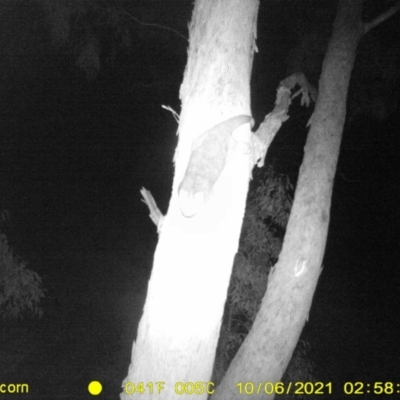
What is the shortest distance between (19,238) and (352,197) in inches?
376

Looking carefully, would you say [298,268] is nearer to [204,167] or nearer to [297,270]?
[297,270]

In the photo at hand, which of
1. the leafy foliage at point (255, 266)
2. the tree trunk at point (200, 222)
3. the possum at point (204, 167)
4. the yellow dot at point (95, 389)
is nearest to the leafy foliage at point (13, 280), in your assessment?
the yellow dot at point (95, 389)

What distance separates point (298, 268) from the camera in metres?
2.98

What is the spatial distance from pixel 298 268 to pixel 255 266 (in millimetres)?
1905

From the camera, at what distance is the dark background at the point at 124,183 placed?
5.32 metres

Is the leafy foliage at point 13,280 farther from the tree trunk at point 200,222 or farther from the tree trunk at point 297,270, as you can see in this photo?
the tree trunk at point 200,222

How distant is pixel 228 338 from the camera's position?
4809 mm

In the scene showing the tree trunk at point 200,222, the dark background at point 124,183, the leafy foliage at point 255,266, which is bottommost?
the tree trunk at point 200,222

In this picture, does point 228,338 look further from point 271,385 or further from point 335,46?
point 335,46

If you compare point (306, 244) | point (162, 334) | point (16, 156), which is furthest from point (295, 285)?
point (16, 156)

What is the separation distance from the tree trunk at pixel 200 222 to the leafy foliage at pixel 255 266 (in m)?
2.84

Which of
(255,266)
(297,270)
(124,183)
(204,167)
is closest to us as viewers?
(204,167)

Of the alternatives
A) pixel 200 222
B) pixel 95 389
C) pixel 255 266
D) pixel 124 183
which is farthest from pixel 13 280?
pixel 124 183

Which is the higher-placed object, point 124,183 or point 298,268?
point 124,183
